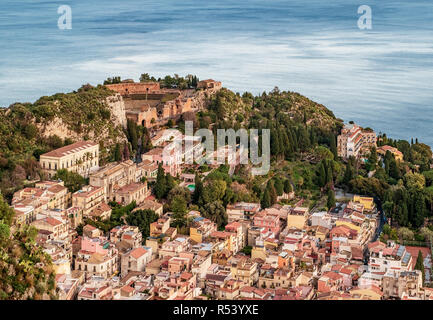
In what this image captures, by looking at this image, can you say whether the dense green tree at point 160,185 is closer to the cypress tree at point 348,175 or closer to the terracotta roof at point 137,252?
the terracotta roof at point 137,252

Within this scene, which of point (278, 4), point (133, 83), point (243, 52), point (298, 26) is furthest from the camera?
point (278, 4)

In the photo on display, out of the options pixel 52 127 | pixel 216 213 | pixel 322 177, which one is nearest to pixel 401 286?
pixel 216 213

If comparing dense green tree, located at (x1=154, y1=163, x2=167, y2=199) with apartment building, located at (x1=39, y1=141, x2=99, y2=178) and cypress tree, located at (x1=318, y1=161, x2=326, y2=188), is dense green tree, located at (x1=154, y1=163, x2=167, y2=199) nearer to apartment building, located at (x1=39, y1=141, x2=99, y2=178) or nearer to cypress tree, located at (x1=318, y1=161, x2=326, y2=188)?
apartment building, located at (x1=39, y1=141, x2=99, y2=178)

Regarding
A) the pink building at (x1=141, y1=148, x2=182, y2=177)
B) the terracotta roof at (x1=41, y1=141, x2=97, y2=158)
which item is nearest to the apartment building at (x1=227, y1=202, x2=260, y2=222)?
the pink building at (x1=141, y1=148, x2=182, y2=177)

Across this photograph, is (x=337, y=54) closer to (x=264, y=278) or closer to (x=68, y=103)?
(x=68, y=103)

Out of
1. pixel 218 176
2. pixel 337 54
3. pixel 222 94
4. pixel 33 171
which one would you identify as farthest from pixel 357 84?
pixel 33 171

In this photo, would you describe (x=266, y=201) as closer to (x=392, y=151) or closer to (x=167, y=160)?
(x=167, y=160)

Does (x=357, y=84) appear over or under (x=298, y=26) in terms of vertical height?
under
